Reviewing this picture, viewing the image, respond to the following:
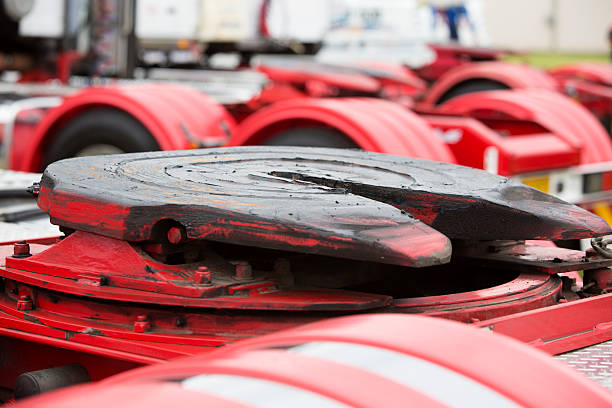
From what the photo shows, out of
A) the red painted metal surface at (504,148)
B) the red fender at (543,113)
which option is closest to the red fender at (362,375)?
the red painted metal surface at (504,148)

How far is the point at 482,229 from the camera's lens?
7.25ft

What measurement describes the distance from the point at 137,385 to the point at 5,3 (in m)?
7.64

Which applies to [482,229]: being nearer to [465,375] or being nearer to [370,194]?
[370,194]

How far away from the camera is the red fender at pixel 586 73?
10852 mm

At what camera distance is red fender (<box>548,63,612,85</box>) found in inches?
427

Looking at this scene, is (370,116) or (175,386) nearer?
(175,386)

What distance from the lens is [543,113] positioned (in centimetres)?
623

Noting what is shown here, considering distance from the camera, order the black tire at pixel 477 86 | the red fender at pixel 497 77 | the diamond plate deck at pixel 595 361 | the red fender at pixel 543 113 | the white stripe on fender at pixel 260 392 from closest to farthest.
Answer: the white stripe on fender at pixel 260 392 < the diamond plate deck at pixel 595 361 < the red fender at pixel 543 113 < the red fender at pixel 497 77 < the black tire at pixel 477 86

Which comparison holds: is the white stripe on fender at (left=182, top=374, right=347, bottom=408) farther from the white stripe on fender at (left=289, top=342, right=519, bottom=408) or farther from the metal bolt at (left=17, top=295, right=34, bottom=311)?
the metal bolt at (left=17, top=295, right=34, bottom=311)

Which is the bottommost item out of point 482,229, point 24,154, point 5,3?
point 24,154

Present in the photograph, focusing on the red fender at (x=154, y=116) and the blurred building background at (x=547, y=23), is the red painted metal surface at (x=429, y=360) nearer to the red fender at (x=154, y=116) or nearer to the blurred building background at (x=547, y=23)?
the red fender at (x=154, y=116)

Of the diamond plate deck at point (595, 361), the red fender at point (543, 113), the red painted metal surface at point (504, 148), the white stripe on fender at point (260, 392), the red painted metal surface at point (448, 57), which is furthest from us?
the red painted metal surface at point (448, 57)

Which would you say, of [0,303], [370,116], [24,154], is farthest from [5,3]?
[0,303]

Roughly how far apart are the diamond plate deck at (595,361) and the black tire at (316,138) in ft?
9.05
